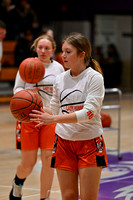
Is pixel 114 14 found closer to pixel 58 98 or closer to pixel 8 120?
pixel 8 120

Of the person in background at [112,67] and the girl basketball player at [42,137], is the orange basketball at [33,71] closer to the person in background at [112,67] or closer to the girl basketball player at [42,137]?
the girl basketball player at [42,137]

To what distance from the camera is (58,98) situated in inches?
152

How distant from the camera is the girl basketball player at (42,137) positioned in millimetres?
4832

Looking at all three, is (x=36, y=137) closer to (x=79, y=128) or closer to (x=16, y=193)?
(x=16, y=193)

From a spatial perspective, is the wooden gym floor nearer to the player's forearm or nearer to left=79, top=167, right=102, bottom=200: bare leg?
left=79, top=167, right=102, bottom=200: bare leg

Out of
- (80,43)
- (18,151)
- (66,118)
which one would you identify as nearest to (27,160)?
(66,118)

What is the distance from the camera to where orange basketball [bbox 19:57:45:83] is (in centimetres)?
489

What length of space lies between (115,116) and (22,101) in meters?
9.11

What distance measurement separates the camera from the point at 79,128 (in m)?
3.71

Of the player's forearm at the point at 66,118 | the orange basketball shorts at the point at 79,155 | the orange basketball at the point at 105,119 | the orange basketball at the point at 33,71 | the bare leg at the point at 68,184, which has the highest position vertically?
the orange basketball at the point at 33,71

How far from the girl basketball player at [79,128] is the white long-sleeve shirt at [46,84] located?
1.13m

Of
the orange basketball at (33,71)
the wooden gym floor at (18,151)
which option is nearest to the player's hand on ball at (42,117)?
the orange basketball at (33,71)

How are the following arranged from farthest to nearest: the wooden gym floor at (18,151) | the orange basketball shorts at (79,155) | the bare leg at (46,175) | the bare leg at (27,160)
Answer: the wooden gym floor at (18,151), the bare leg at (27,160), the bare leg at (46,175), the orange basketball shorts at (79,155)

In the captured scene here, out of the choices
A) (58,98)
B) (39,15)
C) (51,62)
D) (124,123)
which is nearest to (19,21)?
(39,15)
